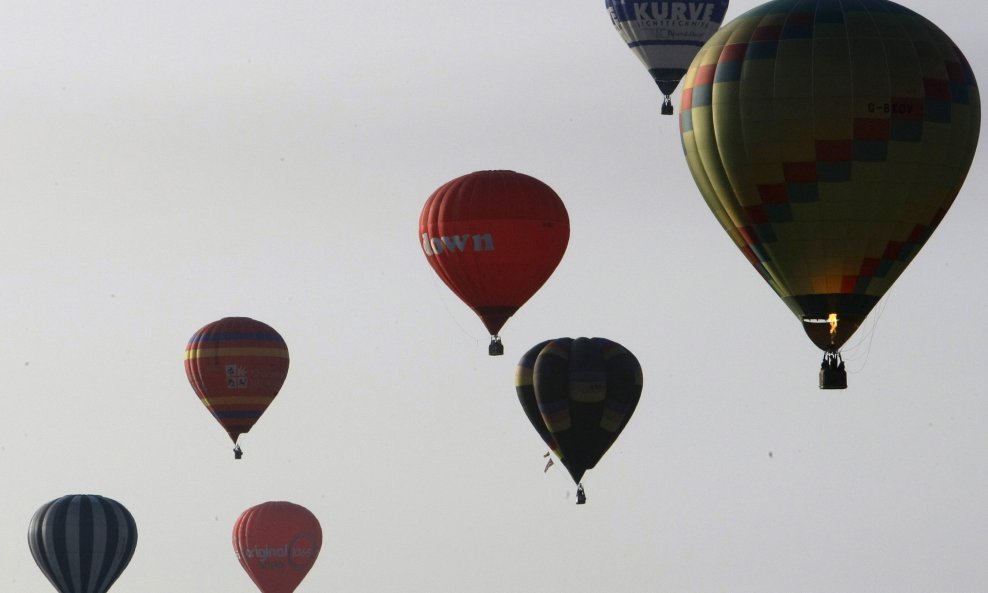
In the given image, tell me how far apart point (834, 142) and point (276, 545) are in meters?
31.0

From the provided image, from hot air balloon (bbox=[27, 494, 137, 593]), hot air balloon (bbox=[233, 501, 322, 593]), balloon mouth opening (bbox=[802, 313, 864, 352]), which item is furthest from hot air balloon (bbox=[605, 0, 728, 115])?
hot air balloon (bbox=[27, 494, 137, 593])

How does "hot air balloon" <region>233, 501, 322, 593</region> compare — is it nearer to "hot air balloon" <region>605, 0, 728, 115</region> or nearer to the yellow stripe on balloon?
the yellow stripe on balloon

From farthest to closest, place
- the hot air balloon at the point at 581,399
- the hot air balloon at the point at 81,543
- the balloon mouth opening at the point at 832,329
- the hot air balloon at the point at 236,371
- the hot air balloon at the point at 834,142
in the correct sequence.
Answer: the hot air balloon at the point at 81,543, the hot air balloon at the point at 236,371, the hot air balloon at the point at 581,399, the balloon mouth opening at the point at 832,329, the hot air balloon at the point at 834,142

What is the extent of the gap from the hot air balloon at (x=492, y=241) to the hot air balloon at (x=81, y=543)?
16.8 metres

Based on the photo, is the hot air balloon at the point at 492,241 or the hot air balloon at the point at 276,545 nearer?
the hot air balloon at the point at 492,241

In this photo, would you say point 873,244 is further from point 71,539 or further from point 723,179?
point 71,539

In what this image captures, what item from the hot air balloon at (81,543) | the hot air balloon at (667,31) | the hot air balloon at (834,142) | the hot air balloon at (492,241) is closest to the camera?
the hot air balloon at (834,142)

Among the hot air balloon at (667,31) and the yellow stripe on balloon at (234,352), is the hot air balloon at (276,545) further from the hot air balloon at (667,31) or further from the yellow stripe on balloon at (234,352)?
Result: the hot air balloon at (667,31)

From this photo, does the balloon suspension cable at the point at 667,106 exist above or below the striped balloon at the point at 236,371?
above

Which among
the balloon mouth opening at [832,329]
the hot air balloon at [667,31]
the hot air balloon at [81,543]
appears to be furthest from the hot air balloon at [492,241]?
the hot air balloon at [81,543]

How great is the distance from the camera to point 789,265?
56656 millimetres

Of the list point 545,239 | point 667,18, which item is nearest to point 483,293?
point 545,239

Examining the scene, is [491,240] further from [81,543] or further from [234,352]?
[81,543]

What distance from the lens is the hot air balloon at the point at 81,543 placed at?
81000mm
